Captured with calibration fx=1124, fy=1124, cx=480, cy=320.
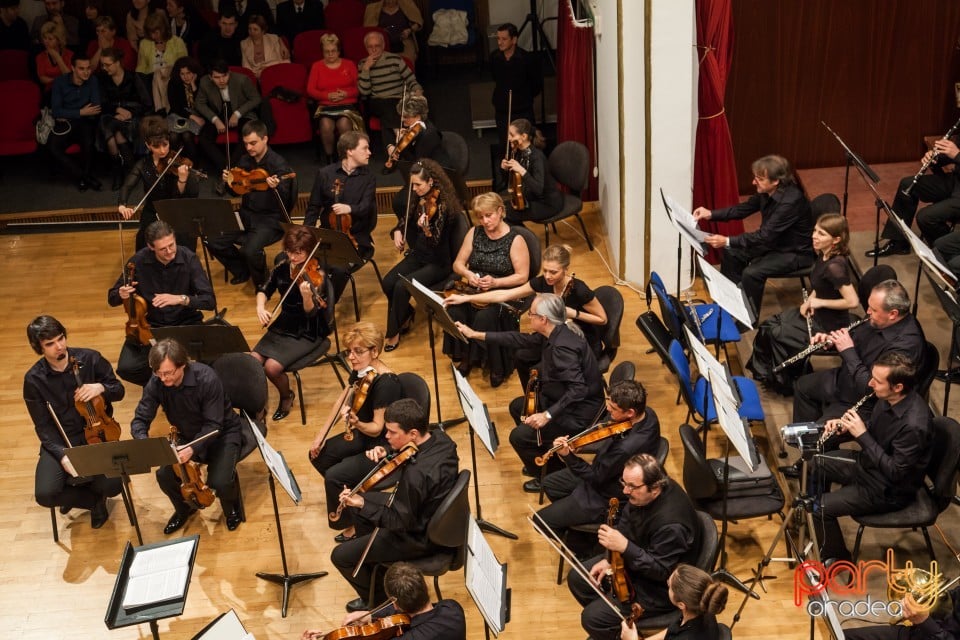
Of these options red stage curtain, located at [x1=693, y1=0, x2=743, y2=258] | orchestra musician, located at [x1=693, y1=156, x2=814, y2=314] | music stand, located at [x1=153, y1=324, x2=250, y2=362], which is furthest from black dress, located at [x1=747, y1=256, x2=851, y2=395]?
music stand, located at [x1=153, y1=324, x2=250, y2=362]

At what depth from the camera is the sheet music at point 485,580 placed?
4117 mm

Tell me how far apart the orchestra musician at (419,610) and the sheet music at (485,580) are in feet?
0.77

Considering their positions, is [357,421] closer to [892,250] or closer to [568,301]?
[568,301]

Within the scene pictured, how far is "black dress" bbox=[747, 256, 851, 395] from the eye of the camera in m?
6.05

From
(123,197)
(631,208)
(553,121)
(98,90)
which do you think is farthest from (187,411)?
(553,121)

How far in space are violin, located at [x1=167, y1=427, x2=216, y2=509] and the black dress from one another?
10.4 ft

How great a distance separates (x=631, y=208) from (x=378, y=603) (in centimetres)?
352

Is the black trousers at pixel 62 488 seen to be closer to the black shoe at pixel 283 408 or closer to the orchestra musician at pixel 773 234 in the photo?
the black shoe at pixel 283 408

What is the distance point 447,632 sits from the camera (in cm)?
441

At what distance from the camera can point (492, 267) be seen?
6.97m

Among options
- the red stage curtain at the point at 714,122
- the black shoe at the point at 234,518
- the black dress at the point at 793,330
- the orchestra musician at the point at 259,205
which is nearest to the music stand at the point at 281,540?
the black shoe at the point at 234,518

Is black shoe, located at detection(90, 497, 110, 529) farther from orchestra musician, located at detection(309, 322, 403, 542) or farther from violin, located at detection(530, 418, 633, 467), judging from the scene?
violin, located at detection(530, 418, 633, 467)

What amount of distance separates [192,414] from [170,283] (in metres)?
1.32

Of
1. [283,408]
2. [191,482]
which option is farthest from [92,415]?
[283,408]
